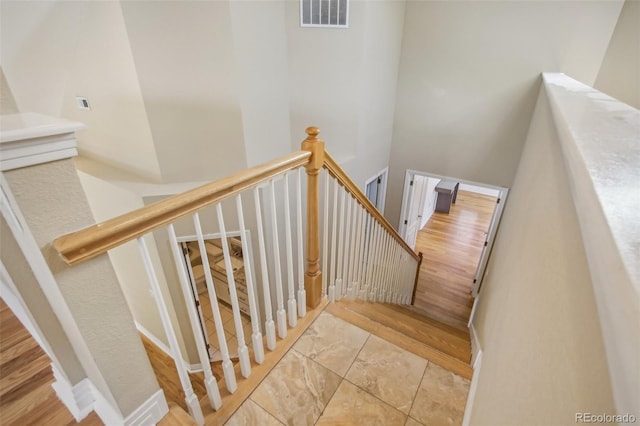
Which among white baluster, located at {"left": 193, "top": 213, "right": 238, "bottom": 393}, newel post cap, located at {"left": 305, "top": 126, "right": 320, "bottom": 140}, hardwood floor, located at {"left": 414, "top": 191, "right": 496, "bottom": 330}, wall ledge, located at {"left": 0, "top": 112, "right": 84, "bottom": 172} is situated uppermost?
wall ledge, located at {"left": 0, "top": 112, "right": 84, "bottom": 172}

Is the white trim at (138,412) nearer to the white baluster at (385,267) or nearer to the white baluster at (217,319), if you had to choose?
the white baluster at (217,319)

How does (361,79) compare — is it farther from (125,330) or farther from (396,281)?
(125,330)

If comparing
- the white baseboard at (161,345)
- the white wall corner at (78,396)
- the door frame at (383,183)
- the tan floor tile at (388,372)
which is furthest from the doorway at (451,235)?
the white wall corner at (78,396)

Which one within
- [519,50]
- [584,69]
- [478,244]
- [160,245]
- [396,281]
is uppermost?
[519,50]

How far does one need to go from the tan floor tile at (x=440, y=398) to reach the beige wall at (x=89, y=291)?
1172mm

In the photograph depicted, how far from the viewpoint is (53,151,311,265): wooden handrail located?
733 millimetres

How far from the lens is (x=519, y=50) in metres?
3.79

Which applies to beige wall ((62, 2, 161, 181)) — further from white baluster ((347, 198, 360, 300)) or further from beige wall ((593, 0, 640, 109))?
beige wall ((593, 0, 640, 109))

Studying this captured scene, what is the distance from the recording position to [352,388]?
4.81 feet

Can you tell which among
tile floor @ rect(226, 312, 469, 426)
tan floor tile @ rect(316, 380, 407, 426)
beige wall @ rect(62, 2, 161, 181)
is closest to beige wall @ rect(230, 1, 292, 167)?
beige wall @ rect(62, 2, 161, 181)

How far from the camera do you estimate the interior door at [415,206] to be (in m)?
5.54

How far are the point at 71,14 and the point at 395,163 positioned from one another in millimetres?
4383

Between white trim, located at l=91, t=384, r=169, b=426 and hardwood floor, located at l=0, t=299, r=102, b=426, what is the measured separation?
0.07 m

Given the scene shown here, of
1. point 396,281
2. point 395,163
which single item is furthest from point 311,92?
point 396,281
